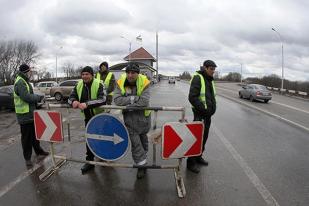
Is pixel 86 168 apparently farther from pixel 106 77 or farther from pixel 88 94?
pixel 106 77

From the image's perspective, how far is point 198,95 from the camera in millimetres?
6305

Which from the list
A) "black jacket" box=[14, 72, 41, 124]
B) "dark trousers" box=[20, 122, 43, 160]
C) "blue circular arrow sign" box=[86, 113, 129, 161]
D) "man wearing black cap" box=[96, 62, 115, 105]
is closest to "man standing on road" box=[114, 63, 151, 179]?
"blue circular arrow sign" box=[86, 113, 129, 161]

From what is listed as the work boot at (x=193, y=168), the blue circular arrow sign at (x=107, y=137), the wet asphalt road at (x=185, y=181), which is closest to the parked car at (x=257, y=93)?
the wet asphalt road at (x=185, y=181)

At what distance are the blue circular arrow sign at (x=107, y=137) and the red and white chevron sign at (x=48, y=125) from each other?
59 centimetres

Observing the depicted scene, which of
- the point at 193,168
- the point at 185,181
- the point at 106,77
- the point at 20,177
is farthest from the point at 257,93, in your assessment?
the point at 20,177

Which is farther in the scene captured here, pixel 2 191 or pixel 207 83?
pixel 207 83

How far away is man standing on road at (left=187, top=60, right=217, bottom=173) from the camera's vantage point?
6.28 m

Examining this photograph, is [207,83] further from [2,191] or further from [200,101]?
[2,191]

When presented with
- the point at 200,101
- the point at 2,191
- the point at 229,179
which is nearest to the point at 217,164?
the point at 229,179

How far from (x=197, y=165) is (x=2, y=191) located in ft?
11.2

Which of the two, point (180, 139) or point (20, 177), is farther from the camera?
point (20, 177)

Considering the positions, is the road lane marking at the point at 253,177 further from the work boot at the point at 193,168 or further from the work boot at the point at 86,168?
the work boot at the point at 86,168

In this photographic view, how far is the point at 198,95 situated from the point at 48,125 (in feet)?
8.93

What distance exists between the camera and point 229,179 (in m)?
5.85
